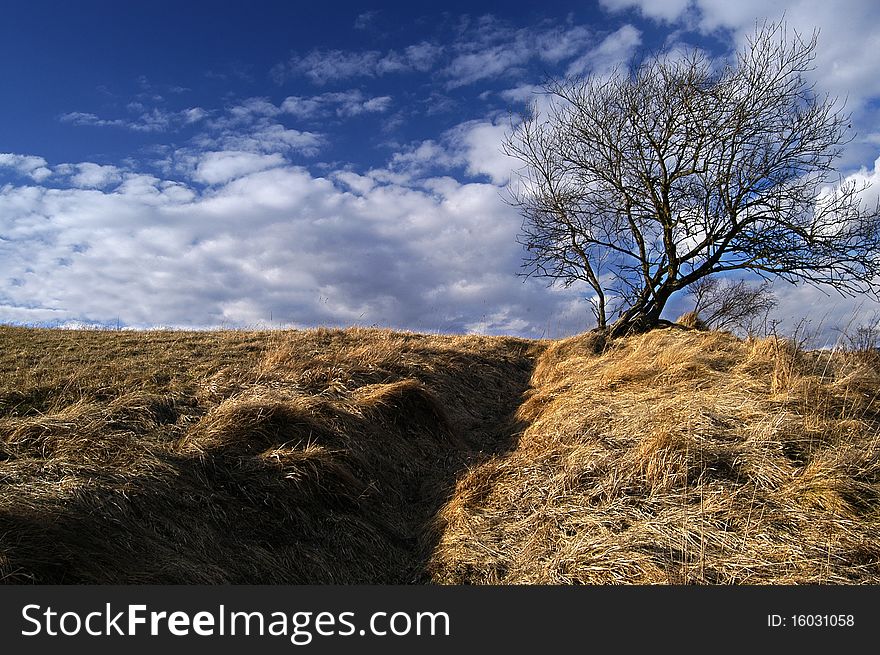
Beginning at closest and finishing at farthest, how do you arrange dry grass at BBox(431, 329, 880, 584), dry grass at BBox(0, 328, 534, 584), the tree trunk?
1. dry grass at BBox(431, 329, 880, 584)
2. dry grass at BBox(0, 328, 534, 584)
3. the tree trunk

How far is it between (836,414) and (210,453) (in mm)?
6383

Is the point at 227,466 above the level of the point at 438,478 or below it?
above

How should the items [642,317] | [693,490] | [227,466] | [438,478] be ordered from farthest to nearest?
[642,317], [438,478], [227,466], [693,490]

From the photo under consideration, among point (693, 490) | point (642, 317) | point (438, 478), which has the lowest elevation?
point (693, 490)

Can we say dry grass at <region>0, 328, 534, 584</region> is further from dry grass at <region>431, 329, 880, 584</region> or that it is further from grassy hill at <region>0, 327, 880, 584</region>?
dry grass at <region>431, 329, 880, 584</region>

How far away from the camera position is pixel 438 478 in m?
6.59

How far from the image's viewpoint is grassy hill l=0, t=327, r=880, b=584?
3.93 m

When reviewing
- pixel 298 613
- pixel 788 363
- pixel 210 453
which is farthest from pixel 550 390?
pixel 298 613

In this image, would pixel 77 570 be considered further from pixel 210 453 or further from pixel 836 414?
pixel 836 414

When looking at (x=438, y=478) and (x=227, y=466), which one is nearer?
(x=227, y=466)

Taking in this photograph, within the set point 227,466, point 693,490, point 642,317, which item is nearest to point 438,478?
point 227,466

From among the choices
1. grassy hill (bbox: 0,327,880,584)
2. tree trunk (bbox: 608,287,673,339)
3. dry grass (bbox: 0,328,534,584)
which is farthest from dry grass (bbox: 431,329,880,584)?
tree trunk (bbox: 608,287,673,339)

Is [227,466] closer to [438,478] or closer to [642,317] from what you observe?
[438,478]

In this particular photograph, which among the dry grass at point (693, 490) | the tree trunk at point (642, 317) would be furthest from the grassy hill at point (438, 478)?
the tree trunk at point (642, 317)
